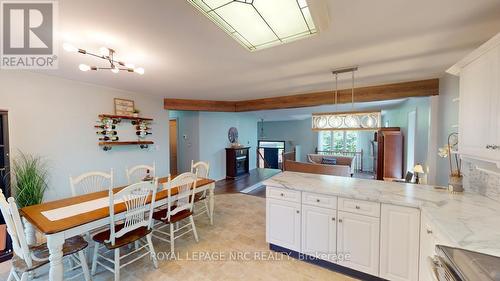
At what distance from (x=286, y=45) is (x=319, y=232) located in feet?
6.66

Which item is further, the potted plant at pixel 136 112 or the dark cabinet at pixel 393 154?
the dark cabinet at pixel 393 154

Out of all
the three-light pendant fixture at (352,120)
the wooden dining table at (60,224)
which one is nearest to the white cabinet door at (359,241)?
the three-light pendant fixture at (352,120)

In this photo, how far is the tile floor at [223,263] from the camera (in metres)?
2.07

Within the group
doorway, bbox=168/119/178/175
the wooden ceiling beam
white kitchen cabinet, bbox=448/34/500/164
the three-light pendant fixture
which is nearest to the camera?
white kitchen cabinet, bbox=448/34/500/164

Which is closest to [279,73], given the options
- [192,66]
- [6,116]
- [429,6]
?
[192,66]

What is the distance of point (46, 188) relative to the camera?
296cm

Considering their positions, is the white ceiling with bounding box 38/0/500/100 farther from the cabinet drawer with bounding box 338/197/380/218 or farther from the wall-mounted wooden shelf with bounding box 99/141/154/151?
the cabinet drawer with bounding box 338/197/380/218

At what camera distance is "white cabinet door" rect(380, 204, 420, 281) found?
174 cm

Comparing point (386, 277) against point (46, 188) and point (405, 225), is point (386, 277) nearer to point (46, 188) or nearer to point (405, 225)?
point (405, 225)

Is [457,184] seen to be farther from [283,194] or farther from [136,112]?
[136,112]

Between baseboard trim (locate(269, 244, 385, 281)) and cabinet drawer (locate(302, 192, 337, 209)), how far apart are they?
0.68 meters

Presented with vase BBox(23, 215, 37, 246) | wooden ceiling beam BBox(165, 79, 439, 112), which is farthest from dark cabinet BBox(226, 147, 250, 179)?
vase BBox(23, 215, 37, 246)

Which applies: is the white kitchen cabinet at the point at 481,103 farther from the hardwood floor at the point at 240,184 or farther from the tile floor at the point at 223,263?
the hardwood floor at the point at 240,184

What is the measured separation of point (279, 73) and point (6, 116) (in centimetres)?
362
